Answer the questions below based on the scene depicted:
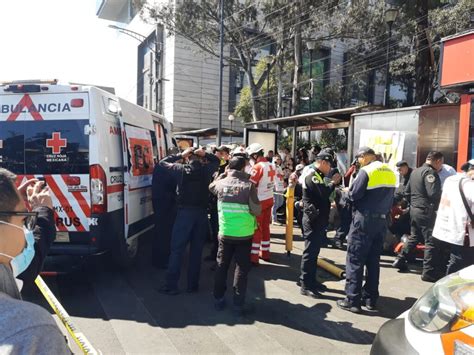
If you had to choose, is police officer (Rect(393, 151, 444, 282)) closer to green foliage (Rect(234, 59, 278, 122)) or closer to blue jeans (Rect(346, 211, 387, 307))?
blue jeans (Rect(346, 211, 387, 307))

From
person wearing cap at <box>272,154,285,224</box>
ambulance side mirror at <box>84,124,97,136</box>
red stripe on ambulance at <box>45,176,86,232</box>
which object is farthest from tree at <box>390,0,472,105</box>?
red stripe on ambulance at <box>45,176,86,232</box>

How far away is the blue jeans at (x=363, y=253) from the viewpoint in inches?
178

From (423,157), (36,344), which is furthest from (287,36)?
(36,344)

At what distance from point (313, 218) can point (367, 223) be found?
70 cm

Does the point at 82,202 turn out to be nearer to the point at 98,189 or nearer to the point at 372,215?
the point at 98,189

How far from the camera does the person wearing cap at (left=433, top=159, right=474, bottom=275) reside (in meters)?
4.63

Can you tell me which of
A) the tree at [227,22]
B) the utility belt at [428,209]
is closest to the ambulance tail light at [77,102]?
the utility belt at [428,209]

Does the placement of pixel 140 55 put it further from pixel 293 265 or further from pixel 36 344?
pixel 36 344

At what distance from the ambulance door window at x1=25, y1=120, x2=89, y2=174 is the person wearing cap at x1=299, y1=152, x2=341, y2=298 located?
2780mm

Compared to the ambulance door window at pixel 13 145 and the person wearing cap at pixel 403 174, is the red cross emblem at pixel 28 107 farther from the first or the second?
the person wearing cap at pixel 403 174

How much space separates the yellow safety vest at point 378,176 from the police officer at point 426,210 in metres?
1.80

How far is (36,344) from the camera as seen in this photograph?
96cm

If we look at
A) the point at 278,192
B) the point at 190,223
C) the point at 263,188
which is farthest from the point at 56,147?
the point at 278,192

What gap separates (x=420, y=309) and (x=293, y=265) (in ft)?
13.7
